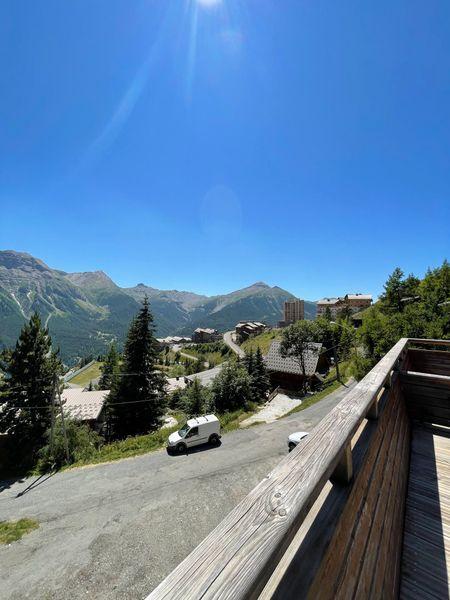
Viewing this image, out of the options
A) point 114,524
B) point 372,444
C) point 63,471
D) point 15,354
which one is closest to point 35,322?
point 15,354

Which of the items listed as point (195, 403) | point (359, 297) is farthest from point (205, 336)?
→ point (195, 403)

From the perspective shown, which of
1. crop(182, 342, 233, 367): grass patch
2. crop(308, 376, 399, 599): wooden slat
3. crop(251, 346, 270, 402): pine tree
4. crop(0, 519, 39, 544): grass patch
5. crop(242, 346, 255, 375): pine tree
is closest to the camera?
crop(308, 376, 399, 599): wooden slat

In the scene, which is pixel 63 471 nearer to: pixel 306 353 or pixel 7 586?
pixel 7 586

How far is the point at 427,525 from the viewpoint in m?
2.62

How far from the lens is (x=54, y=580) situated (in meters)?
6.56

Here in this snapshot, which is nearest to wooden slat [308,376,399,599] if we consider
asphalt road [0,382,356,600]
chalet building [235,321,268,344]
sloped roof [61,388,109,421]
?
asphalt road [0,382,356,600]

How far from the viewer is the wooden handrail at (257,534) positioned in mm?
698

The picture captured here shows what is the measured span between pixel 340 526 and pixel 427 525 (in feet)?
7.24

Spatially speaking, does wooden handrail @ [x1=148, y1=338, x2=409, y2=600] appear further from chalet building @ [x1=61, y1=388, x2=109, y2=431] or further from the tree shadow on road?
chalet building @ [x1=61, y1=388, x2=109, y2=431]

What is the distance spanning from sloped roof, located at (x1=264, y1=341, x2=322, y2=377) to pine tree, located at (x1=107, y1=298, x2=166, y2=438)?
62.9ft

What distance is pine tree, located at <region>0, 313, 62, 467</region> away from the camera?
22.9 m

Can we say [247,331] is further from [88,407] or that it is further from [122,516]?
[122,516]

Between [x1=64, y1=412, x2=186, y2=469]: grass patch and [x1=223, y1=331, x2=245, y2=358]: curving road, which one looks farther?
[x1=223, y1=331, x2=245, y2=358]: curving road

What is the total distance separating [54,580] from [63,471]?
10.1 metres
